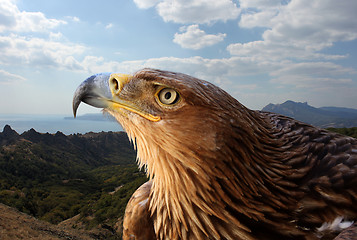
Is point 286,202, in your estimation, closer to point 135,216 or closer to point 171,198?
Result: point 171,198

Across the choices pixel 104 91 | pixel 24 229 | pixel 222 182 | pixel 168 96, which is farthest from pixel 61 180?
pixel 222 182

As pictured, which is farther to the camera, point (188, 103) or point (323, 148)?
point (323, 148)

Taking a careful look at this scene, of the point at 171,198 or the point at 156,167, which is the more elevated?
the point at 156,167

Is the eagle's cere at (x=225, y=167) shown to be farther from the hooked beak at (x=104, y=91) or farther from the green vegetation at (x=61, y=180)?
the green vegetation at (x=61, y=180)

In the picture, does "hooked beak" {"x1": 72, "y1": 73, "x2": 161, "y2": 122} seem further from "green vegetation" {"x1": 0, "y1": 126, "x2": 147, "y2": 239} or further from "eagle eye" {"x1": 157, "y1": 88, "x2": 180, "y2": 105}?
"green vegetation" {"x1": 0, "y1": 126, "x2": 147, "y2": 239}

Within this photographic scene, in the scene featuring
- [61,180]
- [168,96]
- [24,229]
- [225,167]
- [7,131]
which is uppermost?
[168,96]

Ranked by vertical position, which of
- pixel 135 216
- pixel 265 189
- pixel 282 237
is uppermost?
pixel 265 189

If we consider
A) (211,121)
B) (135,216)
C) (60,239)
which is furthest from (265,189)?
(60,239)

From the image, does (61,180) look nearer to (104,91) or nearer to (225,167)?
(104,91)
